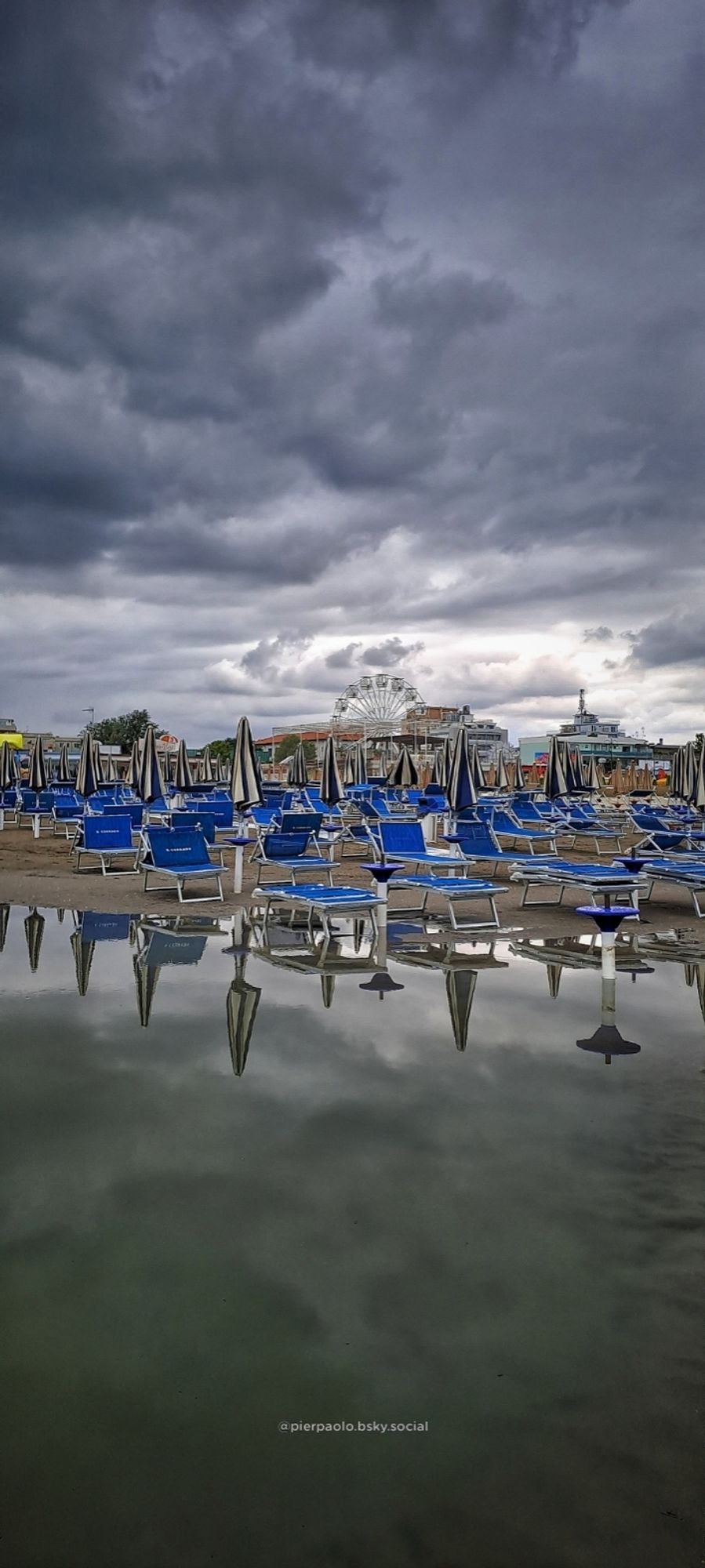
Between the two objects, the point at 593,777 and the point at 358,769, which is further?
the point at 358,769

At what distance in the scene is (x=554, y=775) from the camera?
21406 millimetres

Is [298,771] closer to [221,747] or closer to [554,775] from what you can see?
[554,775]

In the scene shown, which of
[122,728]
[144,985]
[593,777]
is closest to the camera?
[144,985]

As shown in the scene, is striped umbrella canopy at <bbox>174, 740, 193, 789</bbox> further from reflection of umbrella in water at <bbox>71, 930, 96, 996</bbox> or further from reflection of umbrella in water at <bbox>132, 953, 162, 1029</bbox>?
reflection of umbrella in water at <bbox>132, 953, 162, 1029</bbox>

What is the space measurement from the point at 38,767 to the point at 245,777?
37.9ft

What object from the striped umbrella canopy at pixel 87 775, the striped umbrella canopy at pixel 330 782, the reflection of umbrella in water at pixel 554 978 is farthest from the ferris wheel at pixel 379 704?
the reflection of umbrella in water at pixel 554 978

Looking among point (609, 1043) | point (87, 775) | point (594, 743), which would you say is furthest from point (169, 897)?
point (594, 743)

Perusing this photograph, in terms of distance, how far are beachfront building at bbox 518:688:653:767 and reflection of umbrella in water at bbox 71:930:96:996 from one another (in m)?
63.8

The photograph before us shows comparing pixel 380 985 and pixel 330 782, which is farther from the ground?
pixel 330 782

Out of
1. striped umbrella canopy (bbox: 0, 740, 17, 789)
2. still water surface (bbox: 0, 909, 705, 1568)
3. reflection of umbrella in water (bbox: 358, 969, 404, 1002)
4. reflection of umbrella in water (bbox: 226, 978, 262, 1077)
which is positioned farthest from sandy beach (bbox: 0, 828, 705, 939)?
striped umbrella canopy (bbox: 0, 740, 17, 789)

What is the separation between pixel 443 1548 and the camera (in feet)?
5.67

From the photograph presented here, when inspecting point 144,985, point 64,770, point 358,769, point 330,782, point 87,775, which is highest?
point 64,770

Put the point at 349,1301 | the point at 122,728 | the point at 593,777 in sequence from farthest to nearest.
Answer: the point at 122,728
the point at 593,777
the point at 349,1301

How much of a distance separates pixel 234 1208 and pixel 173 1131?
0.71m
